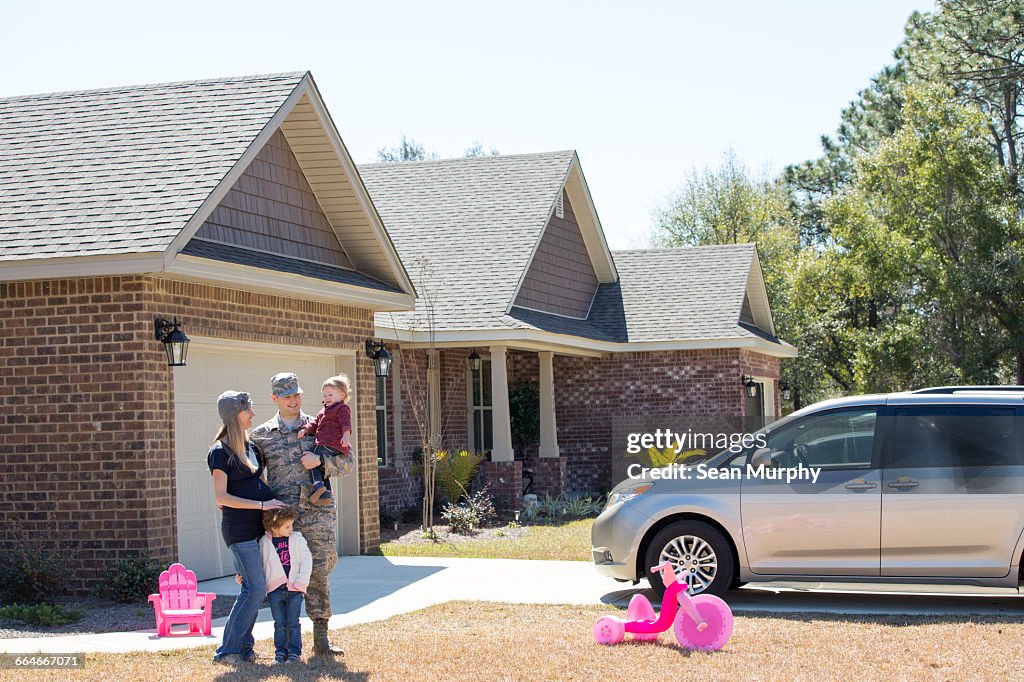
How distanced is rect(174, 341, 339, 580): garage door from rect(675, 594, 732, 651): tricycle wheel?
5.35 metres

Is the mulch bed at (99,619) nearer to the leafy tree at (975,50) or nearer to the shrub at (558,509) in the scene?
the shrub at (558,509)

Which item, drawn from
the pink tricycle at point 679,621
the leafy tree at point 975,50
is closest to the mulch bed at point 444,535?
the pink tricycle at point 679,621

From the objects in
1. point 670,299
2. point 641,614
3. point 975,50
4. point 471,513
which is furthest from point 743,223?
point 641,614

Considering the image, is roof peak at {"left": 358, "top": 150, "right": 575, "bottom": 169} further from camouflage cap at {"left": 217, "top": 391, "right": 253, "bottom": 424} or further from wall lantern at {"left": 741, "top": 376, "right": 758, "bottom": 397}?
camouflage cap at {"left": 217, "top": 391, "right": 253, "bottom": 424}

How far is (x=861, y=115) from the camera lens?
4366cm

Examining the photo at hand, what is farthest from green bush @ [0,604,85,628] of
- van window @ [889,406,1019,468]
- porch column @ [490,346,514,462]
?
porch column @ [490,346,514,462]

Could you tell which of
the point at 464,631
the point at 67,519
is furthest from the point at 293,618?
the point at 67,519

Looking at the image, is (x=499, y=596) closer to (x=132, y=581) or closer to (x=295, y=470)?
(x=132, y=581)

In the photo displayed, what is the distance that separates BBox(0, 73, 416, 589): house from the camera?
401 inches

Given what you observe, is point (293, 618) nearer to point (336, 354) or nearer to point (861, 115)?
point (336, 354)

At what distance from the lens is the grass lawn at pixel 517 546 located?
45.1 ft

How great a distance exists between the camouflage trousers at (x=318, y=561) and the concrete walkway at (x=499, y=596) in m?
1.23

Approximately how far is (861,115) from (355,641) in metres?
39.6

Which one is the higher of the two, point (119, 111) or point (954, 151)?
point (954, 151)
